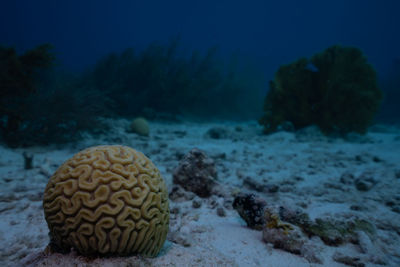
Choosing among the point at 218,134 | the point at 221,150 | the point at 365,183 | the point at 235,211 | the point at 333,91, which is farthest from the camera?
the point at 218,134

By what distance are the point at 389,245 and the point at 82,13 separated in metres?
108

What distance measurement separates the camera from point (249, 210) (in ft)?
9.21

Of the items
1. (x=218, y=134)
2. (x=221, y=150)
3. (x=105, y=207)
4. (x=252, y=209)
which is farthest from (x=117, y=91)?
(x=105, y=207)

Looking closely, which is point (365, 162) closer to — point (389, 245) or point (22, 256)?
point (389, 245)

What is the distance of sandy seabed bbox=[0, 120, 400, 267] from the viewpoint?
219 centimetres

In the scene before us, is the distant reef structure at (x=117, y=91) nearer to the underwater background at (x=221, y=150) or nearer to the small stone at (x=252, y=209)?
the underwater background at (x=221, y=150)

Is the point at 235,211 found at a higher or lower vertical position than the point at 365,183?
lower

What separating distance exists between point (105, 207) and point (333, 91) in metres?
10.8

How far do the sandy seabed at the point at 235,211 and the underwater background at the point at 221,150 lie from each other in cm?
2

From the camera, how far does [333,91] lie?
9797 millimetres

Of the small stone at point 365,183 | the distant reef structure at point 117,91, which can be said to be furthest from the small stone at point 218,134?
the small stone at point 365,183

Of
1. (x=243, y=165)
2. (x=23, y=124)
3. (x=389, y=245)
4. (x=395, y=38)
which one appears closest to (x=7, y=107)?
Result: (x=23, y=124)

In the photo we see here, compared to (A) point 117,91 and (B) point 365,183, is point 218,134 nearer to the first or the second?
(B) point 365,183

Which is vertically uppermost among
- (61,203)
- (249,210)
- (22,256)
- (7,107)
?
(7,107)
